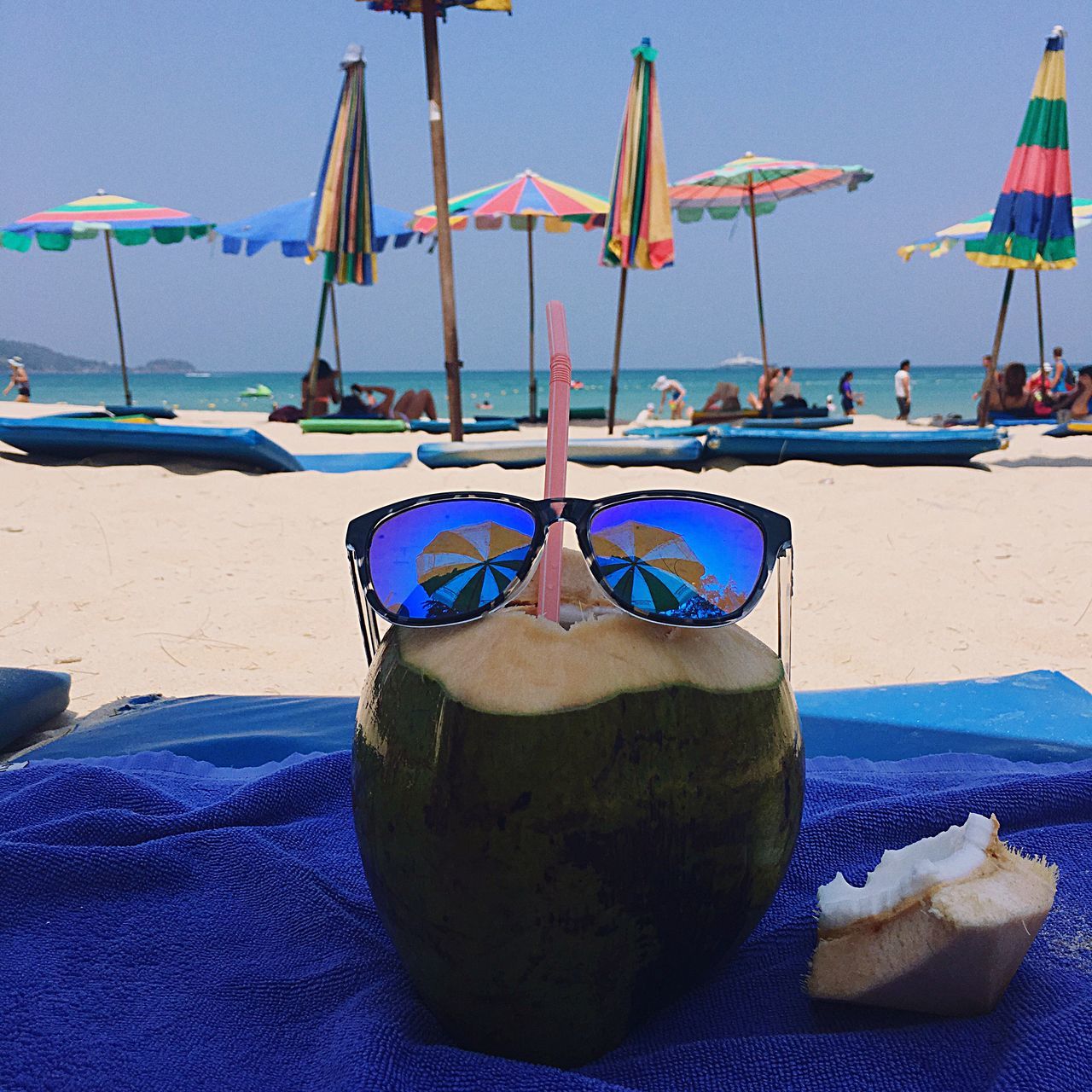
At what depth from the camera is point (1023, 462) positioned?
303 inches

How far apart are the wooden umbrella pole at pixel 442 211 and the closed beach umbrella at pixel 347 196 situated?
1312 mm

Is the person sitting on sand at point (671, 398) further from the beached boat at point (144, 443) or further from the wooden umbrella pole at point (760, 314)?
the beached boat at point (144, 443)

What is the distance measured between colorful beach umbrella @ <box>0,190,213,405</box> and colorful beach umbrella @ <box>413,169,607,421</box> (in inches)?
129

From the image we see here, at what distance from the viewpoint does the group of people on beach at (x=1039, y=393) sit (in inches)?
492

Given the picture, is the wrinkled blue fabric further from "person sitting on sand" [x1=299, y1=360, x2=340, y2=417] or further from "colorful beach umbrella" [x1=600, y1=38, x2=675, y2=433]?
"person sitting on sand" [x1=299, y1=360, x2=340, y2=417]

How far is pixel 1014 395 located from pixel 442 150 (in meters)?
9.93

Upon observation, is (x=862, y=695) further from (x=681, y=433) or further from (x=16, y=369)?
(x=16, y=369)

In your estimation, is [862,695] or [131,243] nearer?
[862,695]

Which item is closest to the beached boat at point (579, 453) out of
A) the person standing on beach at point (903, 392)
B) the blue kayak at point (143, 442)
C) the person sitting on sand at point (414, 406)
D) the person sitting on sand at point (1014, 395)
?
the blue kayak at point (143, 442)

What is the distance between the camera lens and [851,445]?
22.7 feet

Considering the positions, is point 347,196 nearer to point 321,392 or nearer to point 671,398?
point 321,392

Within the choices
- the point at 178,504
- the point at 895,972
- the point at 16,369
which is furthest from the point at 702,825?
the point at 16,369

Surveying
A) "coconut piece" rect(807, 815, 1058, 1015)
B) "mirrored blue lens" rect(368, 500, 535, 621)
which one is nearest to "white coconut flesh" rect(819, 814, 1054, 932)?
"coconut piece" rect(807, 815, 1058, 1015)

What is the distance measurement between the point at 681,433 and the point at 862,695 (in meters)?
7.09
